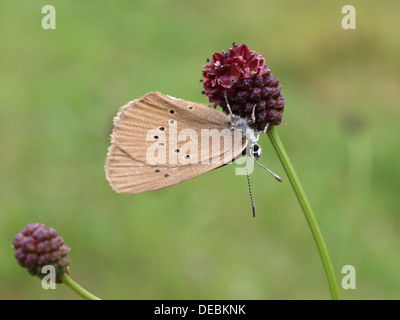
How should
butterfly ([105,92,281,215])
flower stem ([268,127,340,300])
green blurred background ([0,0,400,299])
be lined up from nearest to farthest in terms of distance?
flower stem ([268,127,340,300]) < butterfly ([105,92,281,215]) < green blurred background ([0,0,400,299])

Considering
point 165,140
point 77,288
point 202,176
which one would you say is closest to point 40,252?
point 77,288

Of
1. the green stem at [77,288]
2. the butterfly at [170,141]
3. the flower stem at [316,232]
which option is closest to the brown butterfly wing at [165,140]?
the butterfly at [170,141]

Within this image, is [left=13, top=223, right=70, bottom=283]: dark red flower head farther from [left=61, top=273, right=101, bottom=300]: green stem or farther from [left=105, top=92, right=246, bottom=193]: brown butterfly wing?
[left=105, top=92, right=246, bottom=193]: brown butterfly wing

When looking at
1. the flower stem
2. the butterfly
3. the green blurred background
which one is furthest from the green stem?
the green blurred background

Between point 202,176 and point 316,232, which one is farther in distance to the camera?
point 202,176

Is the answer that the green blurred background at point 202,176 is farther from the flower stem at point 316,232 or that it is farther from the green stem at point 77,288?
the green stem at point 77,288

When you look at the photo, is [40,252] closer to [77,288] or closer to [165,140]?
[77,288]
